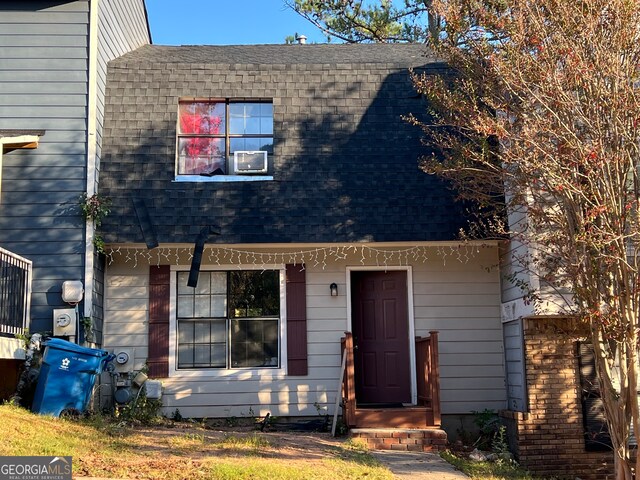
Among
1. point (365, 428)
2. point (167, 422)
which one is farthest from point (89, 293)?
point (365, 428)

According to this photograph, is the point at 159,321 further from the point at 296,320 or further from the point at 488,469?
the point at 488,469

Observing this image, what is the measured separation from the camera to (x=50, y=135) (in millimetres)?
10000

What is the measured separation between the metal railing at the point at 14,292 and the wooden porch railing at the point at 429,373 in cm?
498

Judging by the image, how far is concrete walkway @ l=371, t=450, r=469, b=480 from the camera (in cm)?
753

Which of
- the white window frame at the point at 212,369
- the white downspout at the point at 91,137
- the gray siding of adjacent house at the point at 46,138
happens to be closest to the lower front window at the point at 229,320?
the white window frame at the point at 212,369

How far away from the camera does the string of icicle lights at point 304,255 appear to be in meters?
10.5

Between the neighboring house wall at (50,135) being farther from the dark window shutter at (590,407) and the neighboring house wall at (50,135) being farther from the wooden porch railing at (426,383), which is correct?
the dark window shutter at (590,407)

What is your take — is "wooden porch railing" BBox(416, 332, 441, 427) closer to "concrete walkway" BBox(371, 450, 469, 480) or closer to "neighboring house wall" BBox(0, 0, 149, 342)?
"concrete walkway" BBox(371, 450, 469, 480)

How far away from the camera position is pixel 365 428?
9391 millimetres

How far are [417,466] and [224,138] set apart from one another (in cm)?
538

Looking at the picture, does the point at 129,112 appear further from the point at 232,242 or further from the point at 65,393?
the point at 65,393

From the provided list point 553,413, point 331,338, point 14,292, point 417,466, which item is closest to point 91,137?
point 14,292

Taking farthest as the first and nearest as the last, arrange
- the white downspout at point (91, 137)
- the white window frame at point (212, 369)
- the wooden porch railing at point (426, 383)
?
1. the white window frame at point (212, 369)
2. the white downspout at point (91, 137)
3. the wooden porch railing at point (426, 383)

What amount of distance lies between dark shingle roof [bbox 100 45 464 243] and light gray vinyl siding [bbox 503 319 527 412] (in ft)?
4.98
